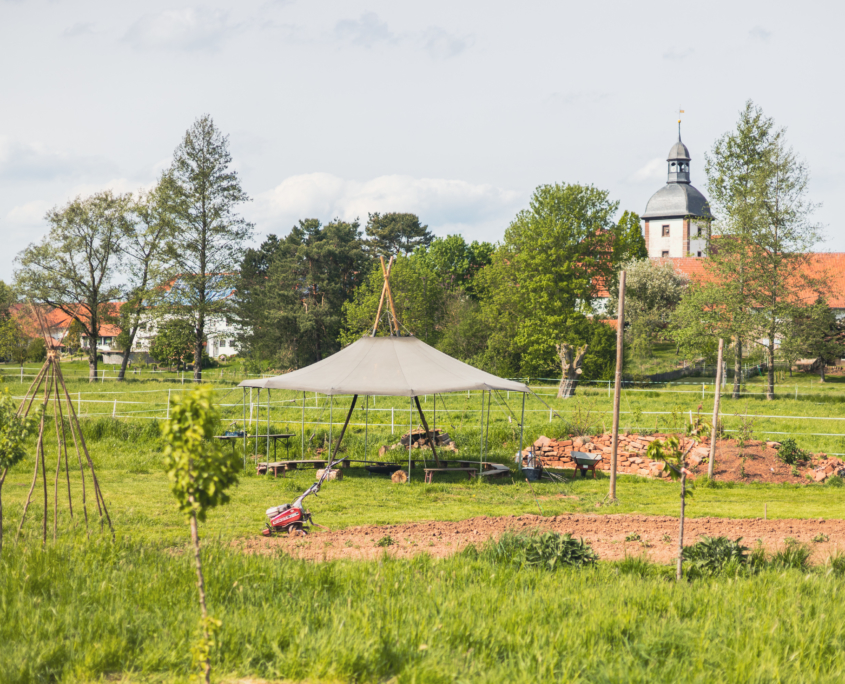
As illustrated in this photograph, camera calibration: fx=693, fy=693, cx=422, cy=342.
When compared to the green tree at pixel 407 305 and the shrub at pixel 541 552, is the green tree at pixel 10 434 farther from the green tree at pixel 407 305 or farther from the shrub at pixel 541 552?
the green tree at pixel 407 305

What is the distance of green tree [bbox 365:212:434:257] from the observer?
5672 cm

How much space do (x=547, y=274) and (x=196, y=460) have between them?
32.8 m

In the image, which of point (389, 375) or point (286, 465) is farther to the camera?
point (286, 465)

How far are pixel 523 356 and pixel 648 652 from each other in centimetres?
3148

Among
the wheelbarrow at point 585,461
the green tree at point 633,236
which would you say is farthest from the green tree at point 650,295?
the wheelbarrow at point 585,461

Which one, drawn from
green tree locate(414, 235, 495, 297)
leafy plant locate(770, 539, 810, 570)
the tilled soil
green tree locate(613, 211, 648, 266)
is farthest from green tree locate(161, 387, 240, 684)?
green tree locate(414, 235, 495, 297)

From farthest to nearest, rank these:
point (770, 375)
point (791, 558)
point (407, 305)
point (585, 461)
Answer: point (407, 305)
point (770, 375)
point (585, 461)
point (791, 558)

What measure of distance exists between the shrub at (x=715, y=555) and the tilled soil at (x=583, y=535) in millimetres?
559

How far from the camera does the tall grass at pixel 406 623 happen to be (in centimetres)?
378

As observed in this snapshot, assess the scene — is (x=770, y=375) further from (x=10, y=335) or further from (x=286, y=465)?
(x=10, y=335)

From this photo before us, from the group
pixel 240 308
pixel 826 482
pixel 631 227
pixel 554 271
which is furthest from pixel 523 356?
pixel 631 227

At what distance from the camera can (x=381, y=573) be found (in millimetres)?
5434

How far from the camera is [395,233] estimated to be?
57.2 m

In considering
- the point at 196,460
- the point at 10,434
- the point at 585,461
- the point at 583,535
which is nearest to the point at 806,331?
the point at 585,461
